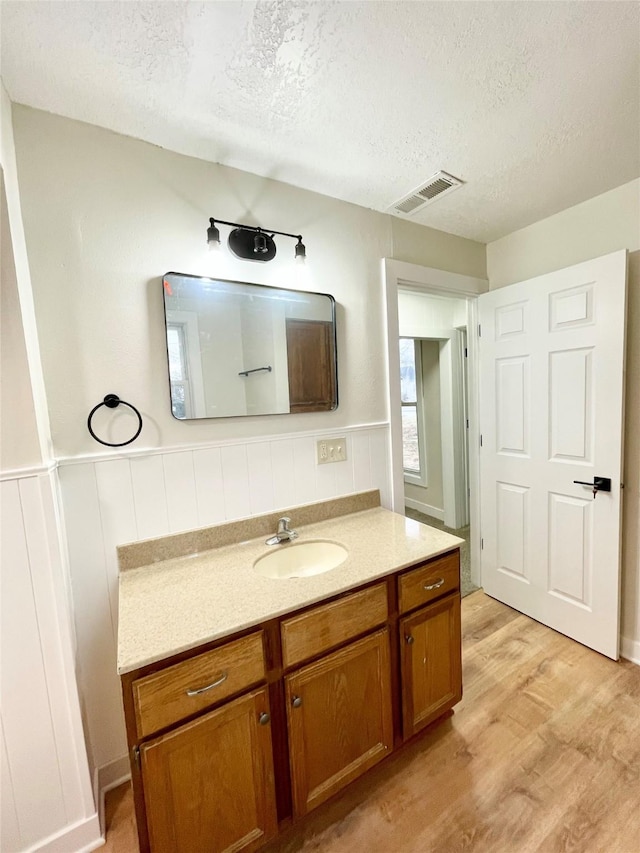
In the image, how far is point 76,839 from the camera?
3.72ft

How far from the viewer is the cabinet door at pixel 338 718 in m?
1.10

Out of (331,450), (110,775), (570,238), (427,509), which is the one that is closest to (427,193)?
(570,238)

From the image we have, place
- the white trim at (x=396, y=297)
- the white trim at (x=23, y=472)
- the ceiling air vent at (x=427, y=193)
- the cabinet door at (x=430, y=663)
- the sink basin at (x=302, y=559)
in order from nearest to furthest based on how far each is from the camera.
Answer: the white trim at (x=23, y=472) → the cabinet door at (x=430, y=663) → the sink basin at (x=302, y=559) → the ceiling air vent at (x=427, y=193) → the white trim at (x=396, y=297)

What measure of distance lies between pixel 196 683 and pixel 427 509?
3.40m

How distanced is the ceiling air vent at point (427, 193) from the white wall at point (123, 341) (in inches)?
19.0

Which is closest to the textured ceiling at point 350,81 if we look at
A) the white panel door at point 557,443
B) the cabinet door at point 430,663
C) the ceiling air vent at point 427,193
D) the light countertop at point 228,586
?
the ceiling air vent at point 427,193

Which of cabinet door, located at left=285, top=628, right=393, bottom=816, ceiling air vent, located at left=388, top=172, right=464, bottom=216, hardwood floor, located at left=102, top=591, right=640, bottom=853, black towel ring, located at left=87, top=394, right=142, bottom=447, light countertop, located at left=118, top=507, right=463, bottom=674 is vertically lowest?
hardwood floor, located at left=102, top=591, right=640, bottom=853

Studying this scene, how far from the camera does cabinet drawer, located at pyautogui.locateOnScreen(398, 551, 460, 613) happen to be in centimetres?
129

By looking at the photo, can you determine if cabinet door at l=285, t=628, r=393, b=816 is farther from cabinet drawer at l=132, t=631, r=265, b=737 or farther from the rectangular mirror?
the rectangular mirror

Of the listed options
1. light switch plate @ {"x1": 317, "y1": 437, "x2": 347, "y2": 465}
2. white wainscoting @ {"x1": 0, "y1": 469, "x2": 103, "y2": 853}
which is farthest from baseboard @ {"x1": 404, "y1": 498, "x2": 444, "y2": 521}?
white wainscoting @ {"x1": 0, "y1": 469, "x2": 103, "y2": 853}

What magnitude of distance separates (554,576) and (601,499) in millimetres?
559

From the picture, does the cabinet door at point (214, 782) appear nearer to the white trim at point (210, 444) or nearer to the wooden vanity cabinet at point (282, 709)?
the wooden vanity cabinet at point (282, 709)

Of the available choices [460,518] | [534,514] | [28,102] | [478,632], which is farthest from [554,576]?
[28,102]

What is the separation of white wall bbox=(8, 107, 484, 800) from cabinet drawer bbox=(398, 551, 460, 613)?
Answer: 0.63 meters
